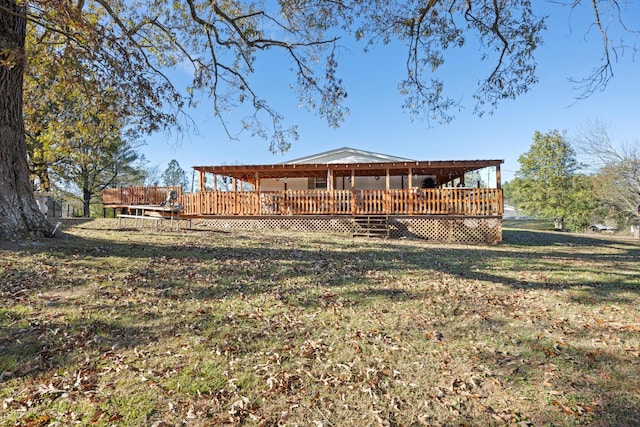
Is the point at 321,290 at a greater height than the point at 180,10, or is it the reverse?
the point at 180,10

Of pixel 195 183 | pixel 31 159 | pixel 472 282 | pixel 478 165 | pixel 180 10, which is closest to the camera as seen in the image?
pixel 472 282

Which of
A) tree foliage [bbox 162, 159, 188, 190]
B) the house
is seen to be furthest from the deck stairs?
tree foliage [bbox 162, 159, 188, 190]

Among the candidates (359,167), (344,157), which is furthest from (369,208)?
(344,157)

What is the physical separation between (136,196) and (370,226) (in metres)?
16.4

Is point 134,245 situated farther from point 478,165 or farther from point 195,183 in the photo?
point 195,183

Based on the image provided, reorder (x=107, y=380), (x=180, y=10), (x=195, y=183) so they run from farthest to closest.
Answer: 1. (x=195, y=183)
2. (x=180, y=10)
3. (x=107, y=380)

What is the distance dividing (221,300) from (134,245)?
13.3 ft

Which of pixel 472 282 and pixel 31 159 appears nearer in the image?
pixel 472 282

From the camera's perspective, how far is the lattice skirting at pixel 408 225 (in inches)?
510

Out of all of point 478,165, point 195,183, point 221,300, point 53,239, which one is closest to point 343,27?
point 221,300

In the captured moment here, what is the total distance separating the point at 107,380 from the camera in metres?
2.72

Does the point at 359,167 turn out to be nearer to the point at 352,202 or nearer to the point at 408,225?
the point at 352,202

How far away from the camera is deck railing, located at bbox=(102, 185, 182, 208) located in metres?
20.6

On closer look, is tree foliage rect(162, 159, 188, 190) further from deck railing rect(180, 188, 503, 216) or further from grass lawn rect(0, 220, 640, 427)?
grass lawn rect(0, 220, 640, 427)
